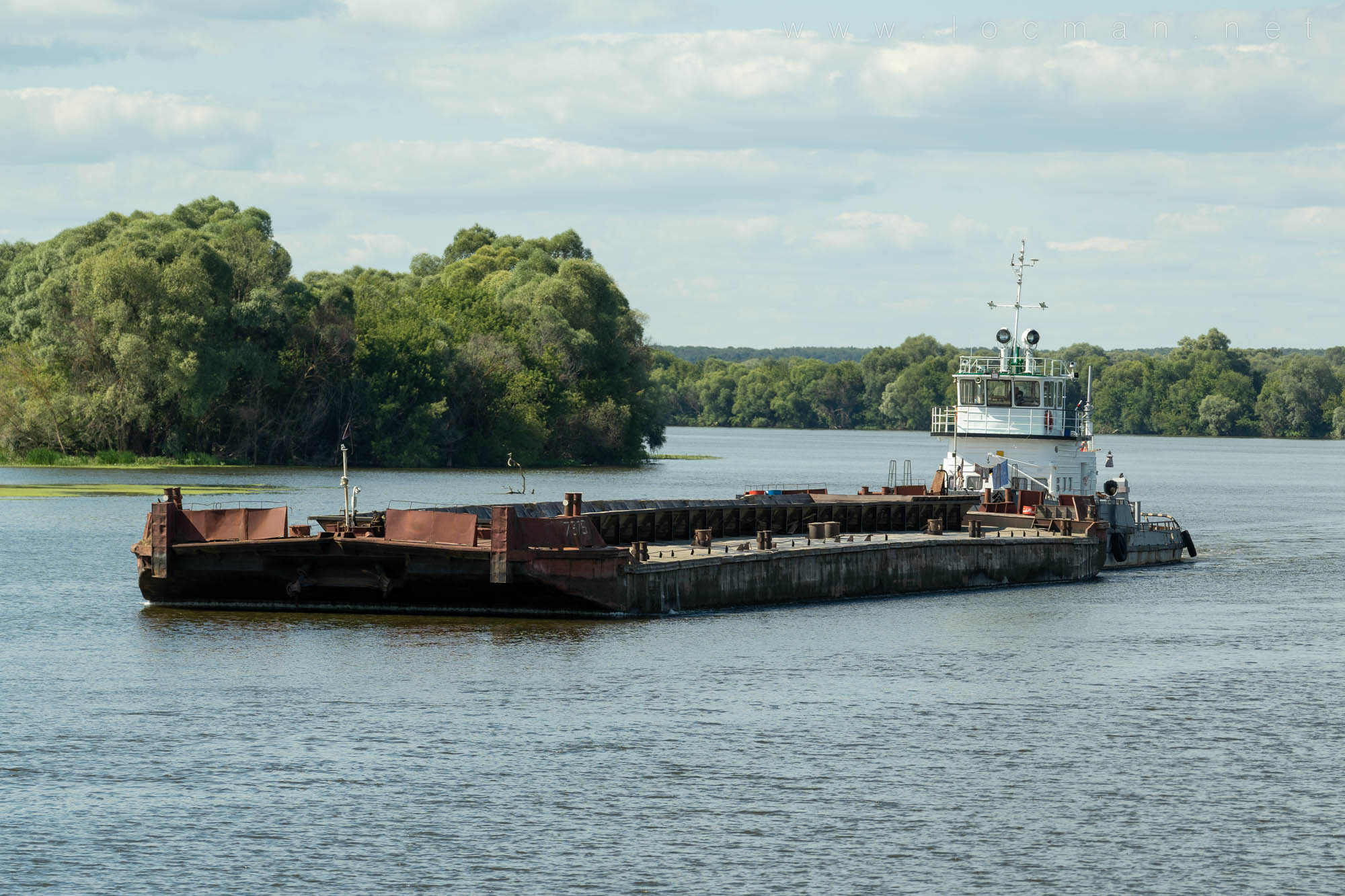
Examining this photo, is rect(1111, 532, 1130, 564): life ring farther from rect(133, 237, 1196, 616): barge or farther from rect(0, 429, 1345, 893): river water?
rect(0, 429, 1345, 893): river water

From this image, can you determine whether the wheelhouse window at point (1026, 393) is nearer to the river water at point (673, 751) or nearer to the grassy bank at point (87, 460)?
the river water at point (673, 751)

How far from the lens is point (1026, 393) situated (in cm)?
5822

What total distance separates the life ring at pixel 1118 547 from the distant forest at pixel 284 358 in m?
59.2

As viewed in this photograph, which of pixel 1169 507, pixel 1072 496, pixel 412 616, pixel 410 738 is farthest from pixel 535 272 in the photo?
→ pixel 410 738

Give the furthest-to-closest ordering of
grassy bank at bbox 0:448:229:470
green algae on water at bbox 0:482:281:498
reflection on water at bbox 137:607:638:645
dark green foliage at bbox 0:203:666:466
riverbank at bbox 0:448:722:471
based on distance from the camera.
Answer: grassy bank at bbox 0:448:229:470, riverbank at bbox 0:448:722:471, dark green foliage at bbox 0:203:666:466, green algae on water at bbox 0:482:281:498, reflection on water at bbox 137:607:638:645

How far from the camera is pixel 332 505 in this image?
7150 centimetres

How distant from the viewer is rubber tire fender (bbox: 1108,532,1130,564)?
5944 centimetres

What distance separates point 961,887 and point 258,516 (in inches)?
911

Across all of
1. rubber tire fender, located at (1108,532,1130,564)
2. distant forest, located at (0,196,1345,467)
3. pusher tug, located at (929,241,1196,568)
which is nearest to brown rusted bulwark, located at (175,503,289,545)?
pusher tug, located at (929,241,1196,568)

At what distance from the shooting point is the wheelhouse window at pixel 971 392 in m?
58.6

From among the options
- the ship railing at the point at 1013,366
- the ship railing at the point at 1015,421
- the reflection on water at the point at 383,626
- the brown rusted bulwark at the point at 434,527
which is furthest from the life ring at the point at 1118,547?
the brown rusted bulwark at the point at 434,527

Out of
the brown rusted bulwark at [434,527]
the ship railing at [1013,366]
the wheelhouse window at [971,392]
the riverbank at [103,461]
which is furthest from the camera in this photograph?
the riverbank at [103,461]

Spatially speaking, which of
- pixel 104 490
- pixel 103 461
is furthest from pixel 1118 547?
pixel 103 461

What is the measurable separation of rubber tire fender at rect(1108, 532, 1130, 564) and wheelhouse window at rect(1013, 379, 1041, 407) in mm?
5896
